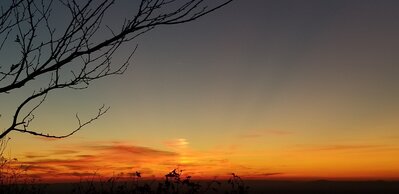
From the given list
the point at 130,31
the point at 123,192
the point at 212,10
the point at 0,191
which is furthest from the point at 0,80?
the point at 123,192

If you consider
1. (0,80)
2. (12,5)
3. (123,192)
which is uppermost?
(12,5)

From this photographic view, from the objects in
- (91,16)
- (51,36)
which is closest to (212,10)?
(91,16)

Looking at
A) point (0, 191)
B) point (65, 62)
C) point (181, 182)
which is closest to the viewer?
point (65, 62)

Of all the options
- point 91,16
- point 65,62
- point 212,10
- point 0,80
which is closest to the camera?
point 212,10

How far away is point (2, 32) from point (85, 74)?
2.82ft

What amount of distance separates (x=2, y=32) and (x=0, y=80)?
17.5 inches

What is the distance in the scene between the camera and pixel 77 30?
3.71 meters

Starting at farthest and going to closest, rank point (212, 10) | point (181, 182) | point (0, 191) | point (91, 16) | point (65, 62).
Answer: point (181, 182)
point (0, 191)
point (91, 16)
point (65, 62)
point (212, 10)

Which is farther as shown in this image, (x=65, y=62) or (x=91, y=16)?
(x=91, y=16)

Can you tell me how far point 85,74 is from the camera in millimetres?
4082

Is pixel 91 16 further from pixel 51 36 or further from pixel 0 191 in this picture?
pixel 0 191

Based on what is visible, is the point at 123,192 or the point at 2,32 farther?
the point at 123,192

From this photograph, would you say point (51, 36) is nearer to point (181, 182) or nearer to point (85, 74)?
point (85, 74)

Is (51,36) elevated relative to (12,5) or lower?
lower
